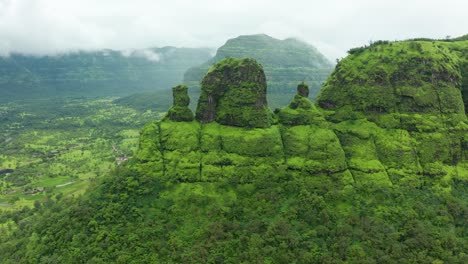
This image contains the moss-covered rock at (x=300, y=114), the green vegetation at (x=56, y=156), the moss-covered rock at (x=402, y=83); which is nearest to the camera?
the moss-covered rock at (x=402, y=83)

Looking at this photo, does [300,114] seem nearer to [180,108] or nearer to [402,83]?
[402,83]

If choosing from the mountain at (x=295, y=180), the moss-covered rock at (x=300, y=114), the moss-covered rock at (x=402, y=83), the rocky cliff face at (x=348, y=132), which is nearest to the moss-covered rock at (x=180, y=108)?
the mountain at (x=295, y=180)

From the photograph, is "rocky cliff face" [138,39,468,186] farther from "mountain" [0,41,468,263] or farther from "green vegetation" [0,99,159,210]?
"green vegetation" [0,99,159,210]

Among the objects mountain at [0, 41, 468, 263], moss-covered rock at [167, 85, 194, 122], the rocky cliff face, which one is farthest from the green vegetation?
the rocky cliff face

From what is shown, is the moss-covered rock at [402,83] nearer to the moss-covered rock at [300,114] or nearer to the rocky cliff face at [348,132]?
the rocky cliff face at [348,132]

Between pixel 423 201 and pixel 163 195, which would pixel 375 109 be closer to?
pixel 423 201

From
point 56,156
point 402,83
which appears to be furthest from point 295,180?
point 56,156
